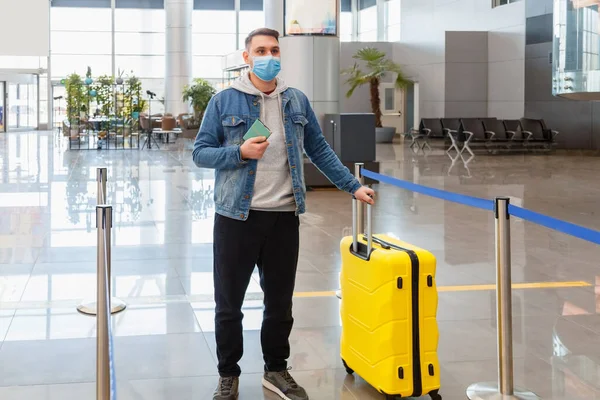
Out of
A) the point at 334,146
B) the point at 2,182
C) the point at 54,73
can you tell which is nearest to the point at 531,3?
the point at 334,146

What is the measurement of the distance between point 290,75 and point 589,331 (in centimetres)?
1007

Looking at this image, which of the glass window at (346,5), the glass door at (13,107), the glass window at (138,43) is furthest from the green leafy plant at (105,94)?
the glass window at (346,5)

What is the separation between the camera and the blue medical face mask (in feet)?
12.6

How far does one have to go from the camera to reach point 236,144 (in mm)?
3912

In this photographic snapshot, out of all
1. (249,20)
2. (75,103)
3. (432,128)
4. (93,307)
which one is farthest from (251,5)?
(93,307)

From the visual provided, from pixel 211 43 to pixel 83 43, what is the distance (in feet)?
22.8

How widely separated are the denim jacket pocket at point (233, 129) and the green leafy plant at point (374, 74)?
28593mm

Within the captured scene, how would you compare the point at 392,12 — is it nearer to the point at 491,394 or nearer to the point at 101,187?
the point at 101,187

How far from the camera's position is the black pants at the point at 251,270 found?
3943mm

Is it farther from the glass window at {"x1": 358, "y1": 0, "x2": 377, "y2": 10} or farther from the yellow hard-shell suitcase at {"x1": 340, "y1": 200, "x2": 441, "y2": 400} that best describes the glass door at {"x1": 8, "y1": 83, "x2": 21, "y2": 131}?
the yellow hard-shell suitcase at {"x1": 340, "y1": 200, "x2": 441, "y2": 400}

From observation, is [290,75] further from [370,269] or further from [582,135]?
[582,135]

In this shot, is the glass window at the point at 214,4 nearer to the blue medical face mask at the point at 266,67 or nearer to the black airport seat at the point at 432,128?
the black airport seat at the point at 432,128

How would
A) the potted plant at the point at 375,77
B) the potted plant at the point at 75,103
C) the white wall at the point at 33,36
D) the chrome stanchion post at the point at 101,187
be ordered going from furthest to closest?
the white wall at the point at 33,36, the potted plant at the point at 375,77, the potted plant at the point at 75,103, the chrome stanchion post at the point at 101,187

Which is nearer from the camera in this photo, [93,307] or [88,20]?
[93,307]
